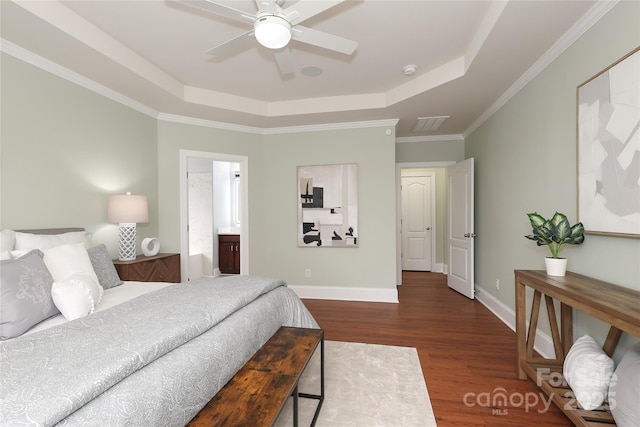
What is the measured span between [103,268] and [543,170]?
3.70m

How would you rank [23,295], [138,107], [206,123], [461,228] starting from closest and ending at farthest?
[23,295] < [138,107] < [206,123] < [461,228]

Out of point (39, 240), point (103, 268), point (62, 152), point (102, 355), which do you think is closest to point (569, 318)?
point (102, 355)

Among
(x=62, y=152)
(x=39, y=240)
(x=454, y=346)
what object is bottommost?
(x=454, y=346)

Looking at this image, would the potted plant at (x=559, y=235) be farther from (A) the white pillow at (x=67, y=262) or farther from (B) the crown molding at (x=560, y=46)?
(A) the white pillow at (x=67, y=262)

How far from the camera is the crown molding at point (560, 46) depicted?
1.84 meters

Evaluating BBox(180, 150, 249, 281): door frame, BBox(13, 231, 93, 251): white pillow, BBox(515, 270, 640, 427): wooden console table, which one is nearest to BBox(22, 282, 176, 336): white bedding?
BBox(13, 231, 93, 251): white pillow

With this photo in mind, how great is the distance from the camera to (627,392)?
1373mm

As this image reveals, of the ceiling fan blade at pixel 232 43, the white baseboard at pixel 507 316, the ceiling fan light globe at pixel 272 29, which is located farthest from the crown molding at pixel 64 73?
the white baseboard at pixel 507 316

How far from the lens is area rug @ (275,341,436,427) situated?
180 cm

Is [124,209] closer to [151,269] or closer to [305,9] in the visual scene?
[151,269]

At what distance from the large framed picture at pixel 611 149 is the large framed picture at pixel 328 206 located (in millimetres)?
2631

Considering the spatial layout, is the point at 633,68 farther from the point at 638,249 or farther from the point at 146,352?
the point at 146,352

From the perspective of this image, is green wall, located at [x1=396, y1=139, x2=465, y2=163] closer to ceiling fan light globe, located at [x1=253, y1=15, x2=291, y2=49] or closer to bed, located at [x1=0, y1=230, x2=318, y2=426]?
ceiling fan light globe, located at [x1=253, y1=15, x2=291, y2=49]

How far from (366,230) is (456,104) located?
1.98 m
